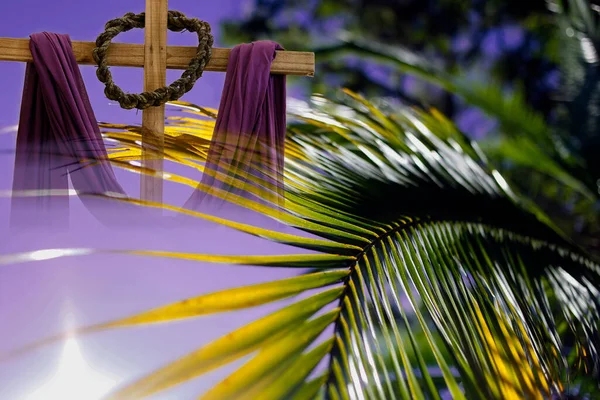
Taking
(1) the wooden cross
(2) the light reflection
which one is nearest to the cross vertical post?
(1) the wooden cross

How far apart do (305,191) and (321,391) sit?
36 cm

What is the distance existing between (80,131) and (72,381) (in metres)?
0.48

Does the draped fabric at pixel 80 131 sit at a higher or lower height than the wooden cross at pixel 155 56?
lower

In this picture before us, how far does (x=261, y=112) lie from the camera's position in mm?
922

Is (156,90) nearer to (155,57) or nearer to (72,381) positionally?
(155,57)

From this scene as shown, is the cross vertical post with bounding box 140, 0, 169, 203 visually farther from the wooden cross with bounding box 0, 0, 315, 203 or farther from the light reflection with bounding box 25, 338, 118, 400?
the light reflection with bounding box 25, 338, 118, 400

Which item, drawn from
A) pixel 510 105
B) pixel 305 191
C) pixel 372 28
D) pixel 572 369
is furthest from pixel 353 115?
pixel 372 28

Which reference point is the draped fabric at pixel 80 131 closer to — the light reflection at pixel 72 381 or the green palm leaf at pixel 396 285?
the green palm leaf at pixel 396 285

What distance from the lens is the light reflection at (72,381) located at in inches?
16.9

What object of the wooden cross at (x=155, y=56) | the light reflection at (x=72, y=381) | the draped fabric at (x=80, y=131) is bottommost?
the light reflection at (x=72, y=381)

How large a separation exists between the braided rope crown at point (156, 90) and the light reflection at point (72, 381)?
503mm

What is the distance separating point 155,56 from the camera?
Result: 36.6 inches

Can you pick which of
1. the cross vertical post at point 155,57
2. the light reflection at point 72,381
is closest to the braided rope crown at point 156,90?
the cross vertical post at point 155,57

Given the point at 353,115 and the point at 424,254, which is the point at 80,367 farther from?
the point at 353,115
